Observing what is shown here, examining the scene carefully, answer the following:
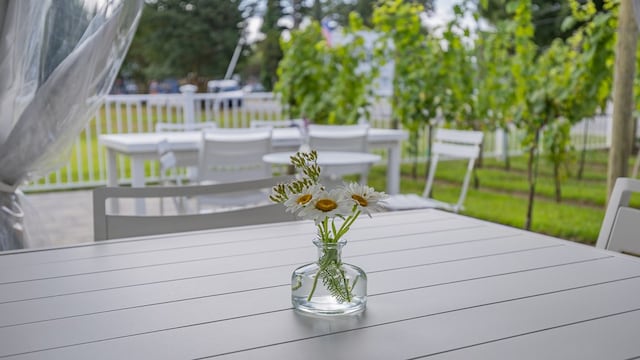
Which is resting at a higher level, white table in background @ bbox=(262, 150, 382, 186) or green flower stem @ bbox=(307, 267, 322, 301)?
green flower stem @ bbox=(307, 267, 322, 301)

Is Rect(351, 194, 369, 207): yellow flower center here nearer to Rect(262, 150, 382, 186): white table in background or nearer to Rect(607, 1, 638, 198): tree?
Rect(262, 150, 382, 186): white table in background

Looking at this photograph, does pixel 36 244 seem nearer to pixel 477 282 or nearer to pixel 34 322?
pixel 34 322

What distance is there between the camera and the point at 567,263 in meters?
1.49

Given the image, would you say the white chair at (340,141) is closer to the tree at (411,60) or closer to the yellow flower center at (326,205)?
the tree at (411,60)

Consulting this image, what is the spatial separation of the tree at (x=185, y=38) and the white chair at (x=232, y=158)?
6.44 meters

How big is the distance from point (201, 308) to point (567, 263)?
83 centimetres

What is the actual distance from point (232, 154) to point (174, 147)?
1.50ft

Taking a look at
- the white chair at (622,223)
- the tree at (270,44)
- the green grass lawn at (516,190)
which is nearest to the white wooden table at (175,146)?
the green grass lawn at (516,190)

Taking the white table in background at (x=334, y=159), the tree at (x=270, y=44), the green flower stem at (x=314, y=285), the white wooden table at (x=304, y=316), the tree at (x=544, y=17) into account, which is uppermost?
the tree at (x=544, y=17)

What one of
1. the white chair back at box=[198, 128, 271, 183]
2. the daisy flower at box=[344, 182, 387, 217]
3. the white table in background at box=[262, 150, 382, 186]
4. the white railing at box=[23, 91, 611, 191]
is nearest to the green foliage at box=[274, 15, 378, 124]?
the white railing at box=[23, 91, 611, 191]

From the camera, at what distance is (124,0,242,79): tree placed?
10133 mm

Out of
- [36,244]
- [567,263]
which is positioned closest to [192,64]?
[36,244]

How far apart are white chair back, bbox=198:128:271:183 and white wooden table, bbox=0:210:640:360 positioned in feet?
6.60

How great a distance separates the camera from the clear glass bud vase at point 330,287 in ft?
3.73
